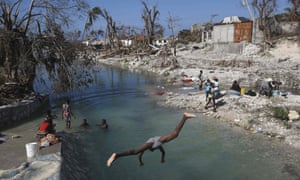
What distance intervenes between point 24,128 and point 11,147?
3351 mm

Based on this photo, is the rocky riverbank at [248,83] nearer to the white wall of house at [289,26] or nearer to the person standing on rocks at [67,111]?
the white wall of house at [289,26]

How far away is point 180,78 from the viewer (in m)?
26.8

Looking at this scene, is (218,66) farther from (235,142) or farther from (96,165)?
(96,165)

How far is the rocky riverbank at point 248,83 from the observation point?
41.4 feet

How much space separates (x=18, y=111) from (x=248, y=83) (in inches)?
669

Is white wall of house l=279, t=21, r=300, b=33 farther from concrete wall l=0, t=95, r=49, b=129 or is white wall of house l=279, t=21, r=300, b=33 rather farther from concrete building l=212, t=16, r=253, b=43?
concrete wall l=0, t=95, r=49, b=129

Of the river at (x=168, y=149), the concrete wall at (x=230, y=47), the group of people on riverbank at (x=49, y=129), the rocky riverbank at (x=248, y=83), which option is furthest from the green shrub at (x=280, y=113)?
the concrete wall at (x=230, y=47)

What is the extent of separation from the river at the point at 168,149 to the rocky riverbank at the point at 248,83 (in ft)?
2.85

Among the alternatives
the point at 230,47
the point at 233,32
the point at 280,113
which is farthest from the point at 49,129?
the point at 233,32

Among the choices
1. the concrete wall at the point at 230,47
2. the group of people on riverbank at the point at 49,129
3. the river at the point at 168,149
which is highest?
the concrete wall at the point at 230,47

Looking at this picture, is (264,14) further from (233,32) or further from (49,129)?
(49,129)

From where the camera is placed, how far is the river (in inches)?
351

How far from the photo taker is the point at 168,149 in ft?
35.6

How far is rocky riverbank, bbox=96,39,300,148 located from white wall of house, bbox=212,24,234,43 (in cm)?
181
